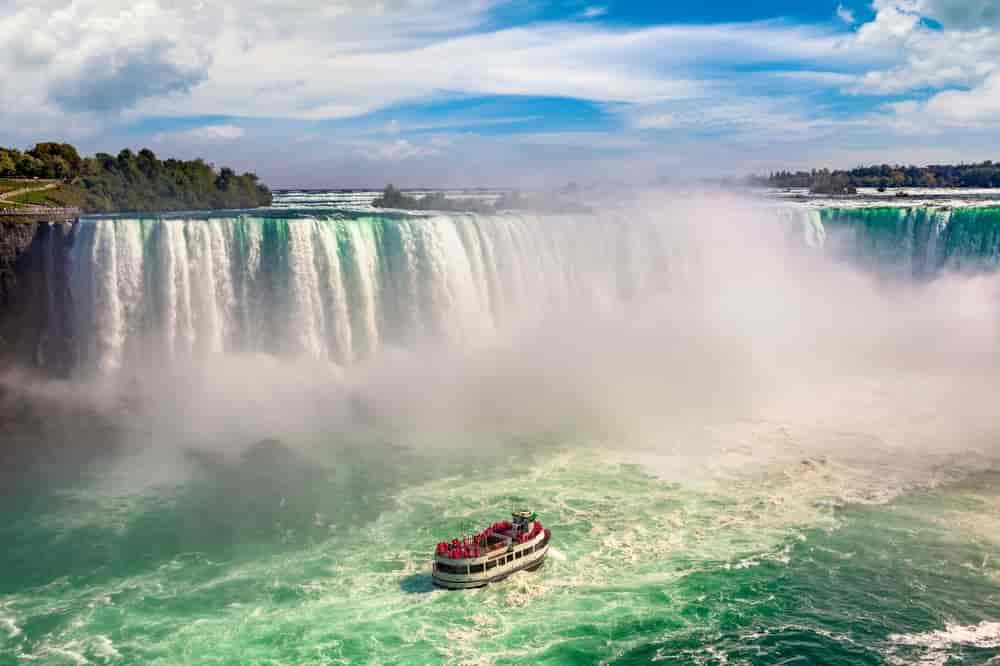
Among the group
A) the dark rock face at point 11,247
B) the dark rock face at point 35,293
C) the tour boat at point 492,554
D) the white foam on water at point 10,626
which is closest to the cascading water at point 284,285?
the dark rock face at point 35,293

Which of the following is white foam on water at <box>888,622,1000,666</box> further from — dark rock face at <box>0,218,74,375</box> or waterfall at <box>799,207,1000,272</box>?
waterfall at <box>799,207,1000,272</box>

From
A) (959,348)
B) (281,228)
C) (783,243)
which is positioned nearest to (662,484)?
(281,228)

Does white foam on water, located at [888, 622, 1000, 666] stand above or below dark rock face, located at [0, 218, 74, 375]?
below

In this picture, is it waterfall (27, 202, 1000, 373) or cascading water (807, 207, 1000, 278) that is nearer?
waterfall (27, 202, 1000, 373)

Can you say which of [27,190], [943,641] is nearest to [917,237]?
[943,641]

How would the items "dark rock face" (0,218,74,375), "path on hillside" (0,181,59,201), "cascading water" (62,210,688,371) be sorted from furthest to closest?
"path on hillside" (0,181,59,201)
"dark rock face" (0,218,74,375)
"cascading water" (62,210,688,371)

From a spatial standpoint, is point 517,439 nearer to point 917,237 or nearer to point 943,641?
point 943,641

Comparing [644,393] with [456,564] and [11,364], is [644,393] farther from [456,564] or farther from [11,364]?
[11,364]

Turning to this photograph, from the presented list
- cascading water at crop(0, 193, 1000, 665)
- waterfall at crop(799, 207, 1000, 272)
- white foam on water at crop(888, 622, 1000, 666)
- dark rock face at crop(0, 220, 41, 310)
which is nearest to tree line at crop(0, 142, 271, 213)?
dark rock face at crop(0, 220, 41, 310)
